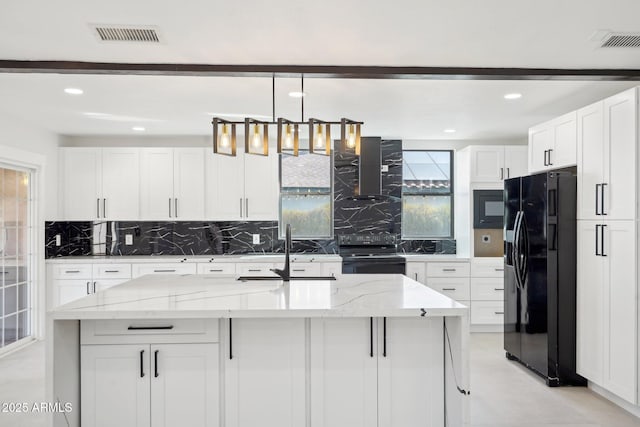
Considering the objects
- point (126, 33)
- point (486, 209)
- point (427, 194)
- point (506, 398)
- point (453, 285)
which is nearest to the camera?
point (126, 33)

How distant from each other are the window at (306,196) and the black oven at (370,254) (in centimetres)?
33

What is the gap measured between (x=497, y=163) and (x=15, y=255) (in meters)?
5.56

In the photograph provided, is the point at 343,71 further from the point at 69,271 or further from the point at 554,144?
the point at 69,271

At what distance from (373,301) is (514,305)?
2383mm

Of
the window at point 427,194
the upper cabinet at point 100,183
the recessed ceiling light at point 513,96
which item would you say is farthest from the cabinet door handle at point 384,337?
the upper cabinet at point 100,183

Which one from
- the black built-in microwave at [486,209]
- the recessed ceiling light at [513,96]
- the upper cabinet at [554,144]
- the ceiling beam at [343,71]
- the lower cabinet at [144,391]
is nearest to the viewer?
the lower cabinet at [144,391]

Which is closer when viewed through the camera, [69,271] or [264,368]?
[264,368]

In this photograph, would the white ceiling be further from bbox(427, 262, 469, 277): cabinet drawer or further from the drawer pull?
bbox(427, 262, 469, 277): cabinet drawer

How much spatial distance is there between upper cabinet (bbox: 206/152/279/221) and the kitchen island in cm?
325

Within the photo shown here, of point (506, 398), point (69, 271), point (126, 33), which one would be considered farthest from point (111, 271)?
point (506, 398)

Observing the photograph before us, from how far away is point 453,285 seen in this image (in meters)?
5.64

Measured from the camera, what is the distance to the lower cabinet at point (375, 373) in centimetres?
246

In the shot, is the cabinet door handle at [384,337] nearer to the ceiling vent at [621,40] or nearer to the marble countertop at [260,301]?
the marble countertop at [260,301]

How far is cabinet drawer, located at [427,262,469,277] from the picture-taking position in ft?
18.5
